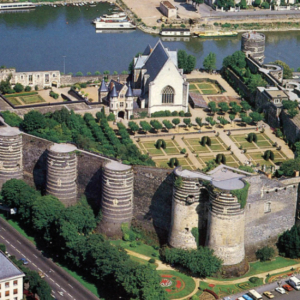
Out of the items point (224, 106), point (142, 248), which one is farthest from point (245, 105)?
point (142, 248)

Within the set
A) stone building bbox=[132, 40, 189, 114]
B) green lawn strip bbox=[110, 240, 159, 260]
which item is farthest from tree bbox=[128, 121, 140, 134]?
green lawn strip bbox=[110, 240, 159, 260]

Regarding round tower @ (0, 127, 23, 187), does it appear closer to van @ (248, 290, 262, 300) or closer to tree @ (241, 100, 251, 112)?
van @ (248, 290, 262, 300)

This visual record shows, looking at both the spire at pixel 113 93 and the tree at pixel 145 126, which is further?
the spire at pixel 113 93

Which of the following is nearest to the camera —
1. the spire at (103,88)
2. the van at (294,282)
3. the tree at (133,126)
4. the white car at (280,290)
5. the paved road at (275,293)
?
the paved road at (275,293)

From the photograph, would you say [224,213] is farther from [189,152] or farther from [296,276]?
[189,152]

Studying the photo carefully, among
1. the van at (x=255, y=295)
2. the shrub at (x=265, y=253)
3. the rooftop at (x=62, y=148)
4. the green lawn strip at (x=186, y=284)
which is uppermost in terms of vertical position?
the rooftop at (x=62, y=148)

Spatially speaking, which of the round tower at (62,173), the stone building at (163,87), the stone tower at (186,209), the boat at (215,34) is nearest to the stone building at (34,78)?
the stone building at (163,87)

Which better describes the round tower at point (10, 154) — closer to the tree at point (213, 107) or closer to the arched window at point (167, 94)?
the arched window at point (167, 94)
